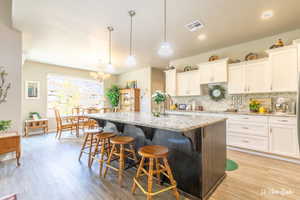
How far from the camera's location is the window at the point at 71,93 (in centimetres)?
576

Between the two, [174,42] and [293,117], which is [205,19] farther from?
[293,117]

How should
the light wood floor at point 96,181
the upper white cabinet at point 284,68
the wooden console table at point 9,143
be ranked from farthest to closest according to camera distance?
the upper white cabinet at point 284,68, the wooden console table at point 9,143, the light wood floor at point 96,181

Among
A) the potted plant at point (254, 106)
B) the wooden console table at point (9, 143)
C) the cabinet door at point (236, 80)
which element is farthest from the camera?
the cabinet door at point (236, 80)

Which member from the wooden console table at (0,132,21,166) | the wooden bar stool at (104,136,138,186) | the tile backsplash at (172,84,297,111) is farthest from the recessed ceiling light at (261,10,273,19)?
the wooden console table at (0,132,21,166)

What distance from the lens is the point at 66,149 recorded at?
3.52 meters

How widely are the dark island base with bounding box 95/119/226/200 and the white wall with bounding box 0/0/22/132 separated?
9.44ft

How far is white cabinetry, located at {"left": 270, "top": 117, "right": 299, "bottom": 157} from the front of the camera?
2727 millimetres

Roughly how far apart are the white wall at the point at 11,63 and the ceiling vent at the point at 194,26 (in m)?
3.54

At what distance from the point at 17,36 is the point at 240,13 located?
4431 mm

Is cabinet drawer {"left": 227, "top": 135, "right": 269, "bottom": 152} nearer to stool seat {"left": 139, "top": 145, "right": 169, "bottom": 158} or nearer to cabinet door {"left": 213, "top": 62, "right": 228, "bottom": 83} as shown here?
cabinet door {"left": 213, "top": 62, "right": 228, "bottom": 83}

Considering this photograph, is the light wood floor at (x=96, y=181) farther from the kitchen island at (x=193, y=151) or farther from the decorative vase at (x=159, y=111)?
the decorative vase at (x=159, y=111)

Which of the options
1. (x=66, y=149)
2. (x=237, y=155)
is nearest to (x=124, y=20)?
(x=66, y=149)

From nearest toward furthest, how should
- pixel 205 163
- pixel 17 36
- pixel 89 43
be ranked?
pixel 205 163
pixel 17 36
pixel 89 43

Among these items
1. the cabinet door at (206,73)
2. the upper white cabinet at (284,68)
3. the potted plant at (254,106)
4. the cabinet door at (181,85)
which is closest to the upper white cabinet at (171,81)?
the cabinet door at (181,85)
